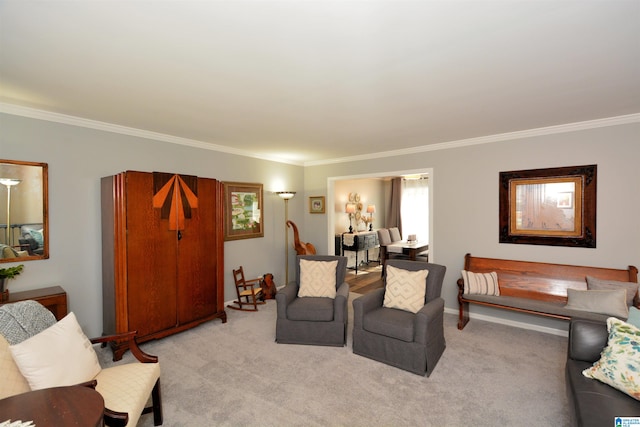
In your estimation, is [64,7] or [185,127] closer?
[64,7]

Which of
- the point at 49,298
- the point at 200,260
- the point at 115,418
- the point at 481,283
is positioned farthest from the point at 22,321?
the point at 481,283

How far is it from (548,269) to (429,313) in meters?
1.97

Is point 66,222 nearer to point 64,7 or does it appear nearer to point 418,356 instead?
point 64,7

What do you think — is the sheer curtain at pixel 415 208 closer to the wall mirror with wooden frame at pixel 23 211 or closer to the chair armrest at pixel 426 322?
the chair armrest at pixel 426 322

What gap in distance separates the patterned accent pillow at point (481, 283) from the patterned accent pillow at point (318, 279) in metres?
1.67

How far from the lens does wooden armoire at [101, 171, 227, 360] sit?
3.06 meters

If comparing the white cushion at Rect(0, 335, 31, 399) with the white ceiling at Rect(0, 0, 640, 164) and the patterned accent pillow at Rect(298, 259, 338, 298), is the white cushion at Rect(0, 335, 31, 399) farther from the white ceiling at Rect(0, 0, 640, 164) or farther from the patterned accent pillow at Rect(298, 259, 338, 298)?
the patterned accent pillow at Rect(298, 259, 338, 298)

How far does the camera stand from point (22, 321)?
1839 mm

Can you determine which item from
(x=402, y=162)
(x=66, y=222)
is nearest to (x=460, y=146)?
(x=402, y=162)

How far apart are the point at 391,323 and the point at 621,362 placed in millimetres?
1561

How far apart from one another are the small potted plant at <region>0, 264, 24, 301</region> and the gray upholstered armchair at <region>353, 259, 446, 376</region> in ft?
10.4

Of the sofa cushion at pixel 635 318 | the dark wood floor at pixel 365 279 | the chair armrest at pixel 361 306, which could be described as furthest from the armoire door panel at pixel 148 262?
the sofa cushion at pixel 635 318

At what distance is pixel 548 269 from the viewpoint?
11.9 feet

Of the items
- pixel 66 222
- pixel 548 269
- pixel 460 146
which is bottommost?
pixel 548 269
